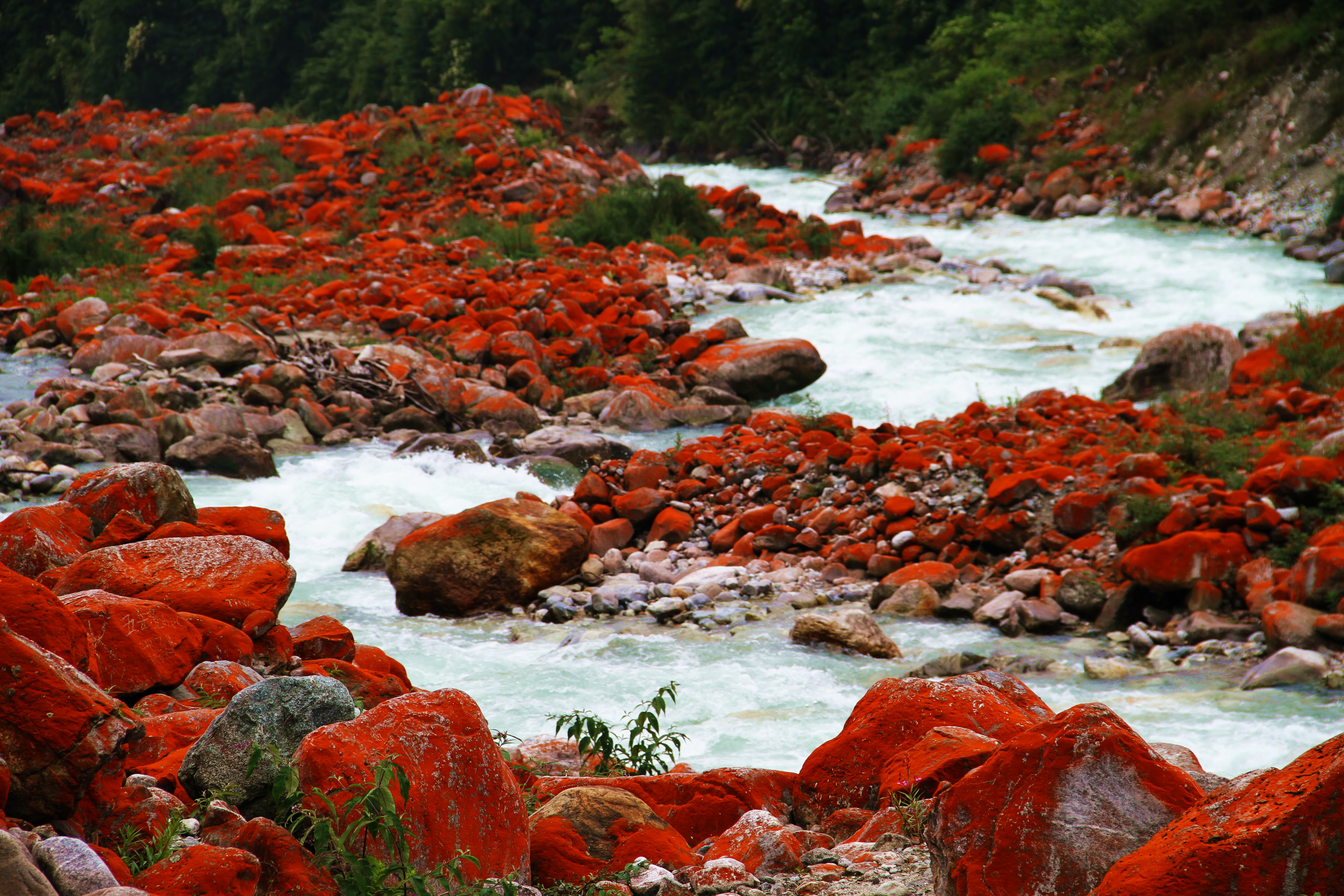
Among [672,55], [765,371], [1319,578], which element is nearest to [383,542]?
[765,371]

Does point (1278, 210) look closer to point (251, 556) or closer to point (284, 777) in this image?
point (251, 556)

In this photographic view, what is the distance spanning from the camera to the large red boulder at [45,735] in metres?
2.14

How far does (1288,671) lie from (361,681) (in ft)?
13.4

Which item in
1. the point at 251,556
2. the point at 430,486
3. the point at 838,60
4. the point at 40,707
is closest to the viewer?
the point at 40,707

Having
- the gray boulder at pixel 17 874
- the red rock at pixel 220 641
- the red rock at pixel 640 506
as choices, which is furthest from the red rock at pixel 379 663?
the red rock at pixel 640 506

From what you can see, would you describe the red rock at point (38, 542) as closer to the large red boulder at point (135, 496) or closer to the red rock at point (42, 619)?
the large red boulder at point (135, 496)

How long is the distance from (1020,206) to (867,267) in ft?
15.7

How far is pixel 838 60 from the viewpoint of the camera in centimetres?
2814

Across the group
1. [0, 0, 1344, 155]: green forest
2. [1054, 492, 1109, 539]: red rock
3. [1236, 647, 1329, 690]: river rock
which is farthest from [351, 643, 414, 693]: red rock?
[0, 0, 1344, 155]: green forest

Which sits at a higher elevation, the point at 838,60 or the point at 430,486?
the point at 838,60

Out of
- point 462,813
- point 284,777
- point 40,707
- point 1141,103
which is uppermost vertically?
point 1141,103

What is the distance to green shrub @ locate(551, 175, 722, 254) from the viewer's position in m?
16.0

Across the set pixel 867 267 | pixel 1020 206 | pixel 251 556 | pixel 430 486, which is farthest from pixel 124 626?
pixel 1020 206

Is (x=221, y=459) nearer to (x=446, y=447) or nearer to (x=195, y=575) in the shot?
(x=446, y=447)
